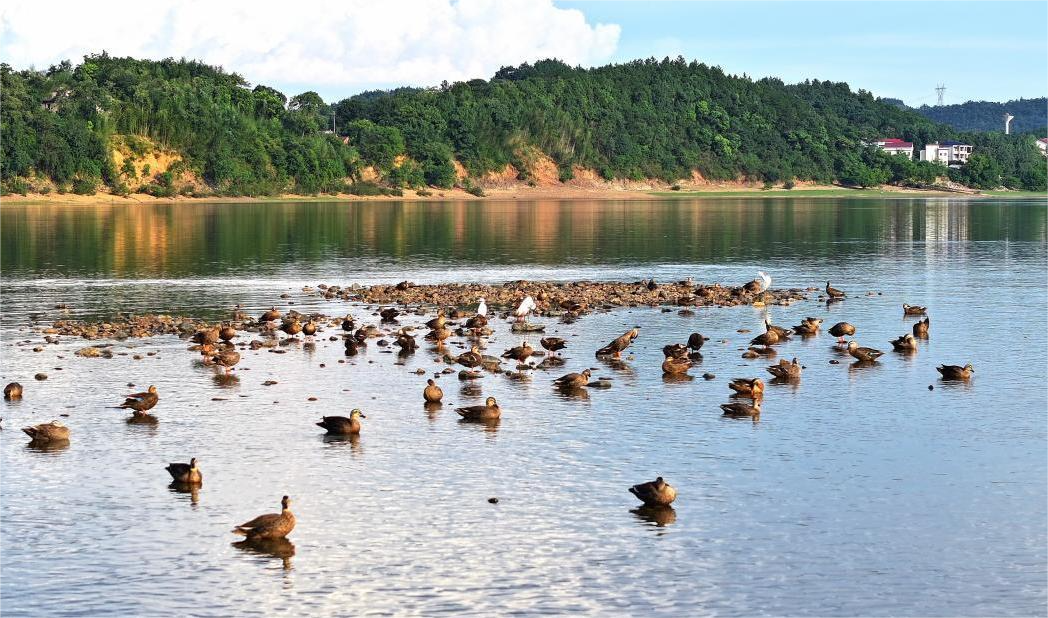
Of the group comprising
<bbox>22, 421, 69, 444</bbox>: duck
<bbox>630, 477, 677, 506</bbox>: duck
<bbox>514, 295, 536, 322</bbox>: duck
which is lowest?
<bbox>630, 477, 677, 506</bbox>: duck

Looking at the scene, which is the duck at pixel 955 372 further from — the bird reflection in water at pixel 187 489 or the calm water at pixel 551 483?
the bird reflection in water at pixel 187 489

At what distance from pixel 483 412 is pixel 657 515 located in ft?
27.8

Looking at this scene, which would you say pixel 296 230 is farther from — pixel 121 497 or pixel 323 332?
pixel 121 497

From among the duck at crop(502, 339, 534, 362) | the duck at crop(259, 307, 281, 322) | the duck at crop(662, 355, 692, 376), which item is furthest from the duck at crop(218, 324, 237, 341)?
the duck at crop(662, 355, 692, 376)

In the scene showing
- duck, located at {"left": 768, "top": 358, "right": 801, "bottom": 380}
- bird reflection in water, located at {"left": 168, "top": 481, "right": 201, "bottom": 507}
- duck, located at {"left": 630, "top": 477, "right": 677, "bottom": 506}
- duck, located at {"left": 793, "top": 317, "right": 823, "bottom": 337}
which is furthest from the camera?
duck, located at {"left": 793, "top": 317, "right": 823, "bottom": 337}

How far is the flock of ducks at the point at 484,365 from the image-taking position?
927 inches

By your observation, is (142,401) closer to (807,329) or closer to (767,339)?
(767,339)

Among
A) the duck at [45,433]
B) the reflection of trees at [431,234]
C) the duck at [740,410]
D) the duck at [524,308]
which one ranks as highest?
the reflection of trees at [431,234]

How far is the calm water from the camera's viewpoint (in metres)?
19.7

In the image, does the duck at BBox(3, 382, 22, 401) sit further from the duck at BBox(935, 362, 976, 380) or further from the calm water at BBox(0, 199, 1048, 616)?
the duck at BBox(935, 362, 976, 380)

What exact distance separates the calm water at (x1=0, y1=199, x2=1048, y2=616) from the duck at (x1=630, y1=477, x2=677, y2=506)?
0.38 metres

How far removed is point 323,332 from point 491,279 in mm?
24180

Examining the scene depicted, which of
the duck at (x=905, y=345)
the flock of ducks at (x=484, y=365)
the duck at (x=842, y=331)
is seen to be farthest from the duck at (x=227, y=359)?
the duck at (x=905, y=345)

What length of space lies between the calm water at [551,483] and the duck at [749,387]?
0.74 metres
